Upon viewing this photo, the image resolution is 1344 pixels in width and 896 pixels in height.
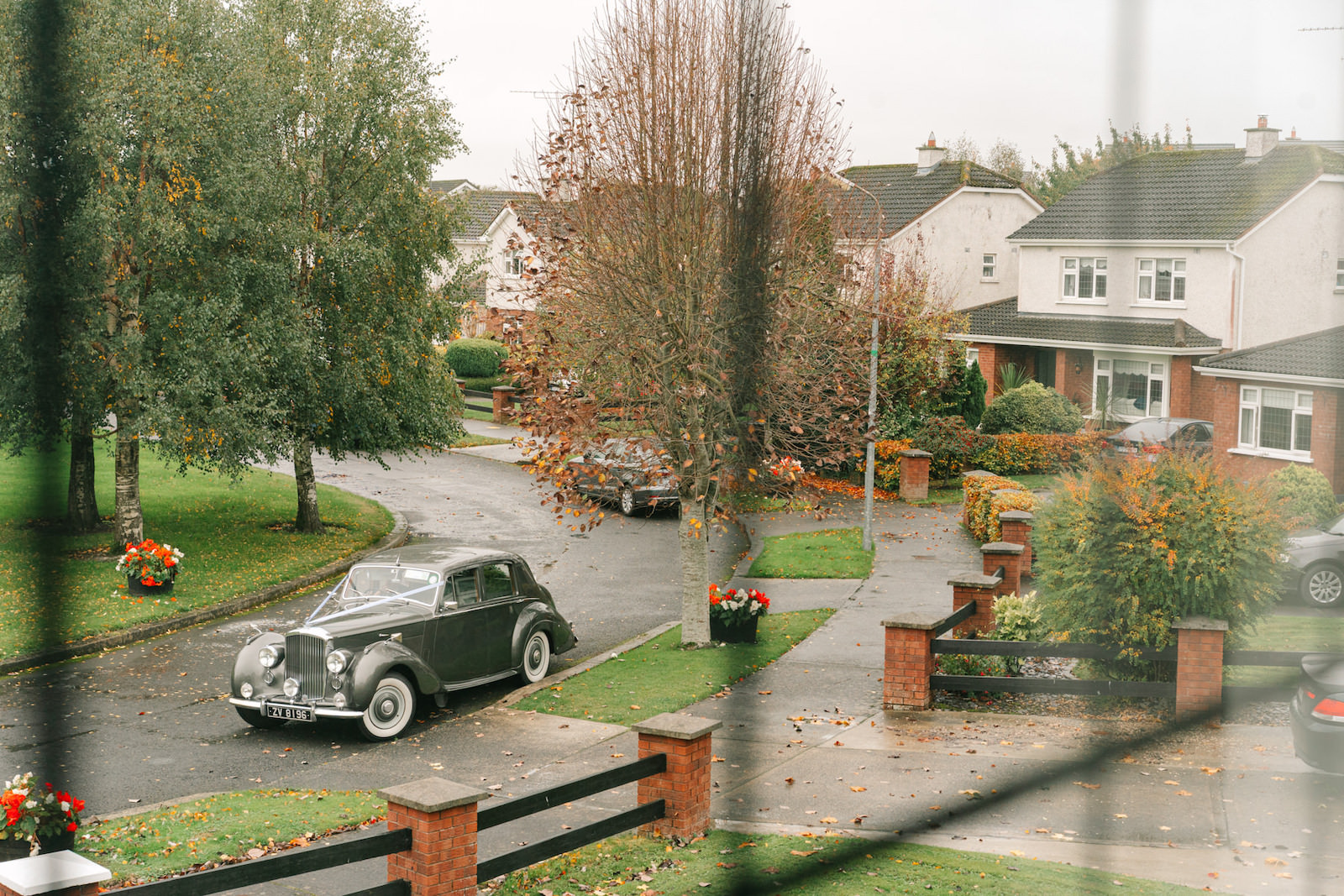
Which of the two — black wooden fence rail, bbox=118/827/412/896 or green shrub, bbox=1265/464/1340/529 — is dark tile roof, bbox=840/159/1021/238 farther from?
black wooden fence rail, bbox=118/827/412/896

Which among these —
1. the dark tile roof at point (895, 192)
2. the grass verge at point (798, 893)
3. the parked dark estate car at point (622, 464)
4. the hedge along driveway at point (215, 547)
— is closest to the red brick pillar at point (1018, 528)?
the dark tile roof at point (895, 192)

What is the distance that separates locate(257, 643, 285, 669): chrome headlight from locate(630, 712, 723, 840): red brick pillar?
13.0ft

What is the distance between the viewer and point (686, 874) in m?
5.12

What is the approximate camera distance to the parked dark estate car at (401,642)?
858 cm

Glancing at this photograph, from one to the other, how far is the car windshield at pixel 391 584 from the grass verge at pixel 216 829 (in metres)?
2.50

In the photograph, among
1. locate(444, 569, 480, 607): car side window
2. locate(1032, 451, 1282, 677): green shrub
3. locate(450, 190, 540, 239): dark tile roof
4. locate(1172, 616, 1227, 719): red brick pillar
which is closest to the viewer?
locate(1172, 616, 1227, 719): red brick pillar

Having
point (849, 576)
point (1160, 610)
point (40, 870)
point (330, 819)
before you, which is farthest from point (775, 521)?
point (40, 870)

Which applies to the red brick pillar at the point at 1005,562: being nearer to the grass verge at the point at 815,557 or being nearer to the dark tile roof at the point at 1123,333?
the grass verge at the point at 815,557

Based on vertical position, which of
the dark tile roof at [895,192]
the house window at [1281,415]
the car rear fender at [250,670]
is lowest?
the car rear fender at [250,670]

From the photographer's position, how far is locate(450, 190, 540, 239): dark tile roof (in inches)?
386

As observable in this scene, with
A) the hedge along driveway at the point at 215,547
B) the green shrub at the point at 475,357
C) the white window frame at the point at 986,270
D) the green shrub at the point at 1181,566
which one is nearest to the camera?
the white window frame at the point at 986,270

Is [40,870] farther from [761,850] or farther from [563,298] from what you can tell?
[563,298]

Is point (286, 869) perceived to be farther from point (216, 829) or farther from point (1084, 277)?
point (1084, 277)

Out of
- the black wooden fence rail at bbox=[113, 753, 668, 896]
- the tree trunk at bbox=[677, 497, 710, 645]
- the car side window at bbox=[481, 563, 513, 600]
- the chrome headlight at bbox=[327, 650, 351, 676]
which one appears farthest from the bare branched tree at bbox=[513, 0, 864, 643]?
the chrome headlight at bbox=[327, 650, 351, 676]
